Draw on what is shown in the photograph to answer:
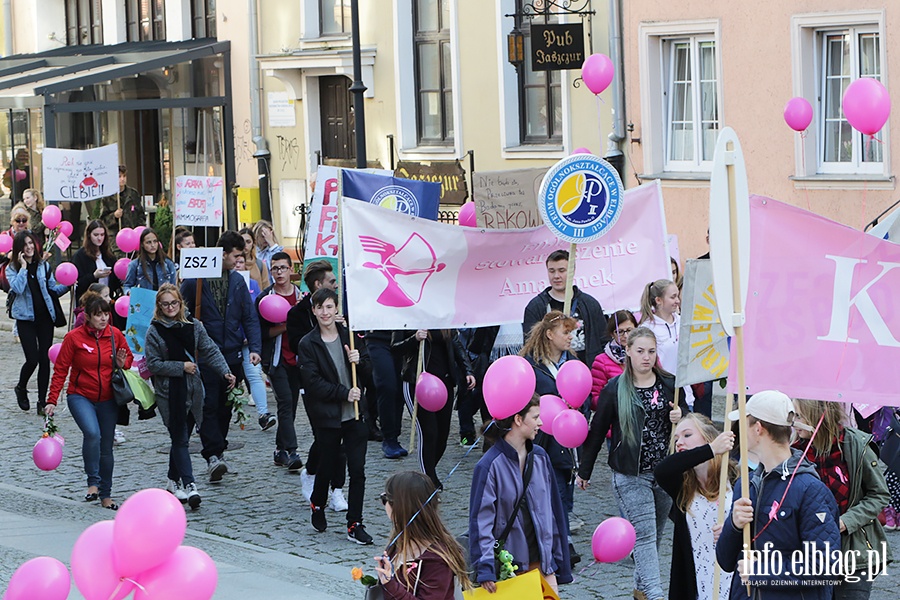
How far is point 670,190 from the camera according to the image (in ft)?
62.6

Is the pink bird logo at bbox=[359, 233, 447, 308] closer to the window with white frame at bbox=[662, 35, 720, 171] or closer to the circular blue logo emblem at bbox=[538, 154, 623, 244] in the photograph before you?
the circular blue logo emblem at bbox=[538, 154, 623, 244]

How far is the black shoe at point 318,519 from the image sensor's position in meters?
10.5

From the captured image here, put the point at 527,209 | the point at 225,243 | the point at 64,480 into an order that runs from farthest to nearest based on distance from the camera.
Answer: the point at 527,209
the point at 225,243
the point at 64,480

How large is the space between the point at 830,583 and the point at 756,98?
12.6 m

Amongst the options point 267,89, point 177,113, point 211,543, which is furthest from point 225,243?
point 177,113

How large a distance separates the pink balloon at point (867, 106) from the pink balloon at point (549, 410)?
4239 mm

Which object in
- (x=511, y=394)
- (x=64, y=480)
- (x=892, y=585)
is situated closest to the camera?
(x=511, y=394)

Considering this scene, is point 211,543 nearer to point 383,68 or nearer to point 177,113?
point 383,68

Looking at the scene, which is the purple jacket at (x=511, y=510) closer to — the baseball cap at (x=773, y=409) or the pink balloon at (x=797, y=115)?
the baseball cap at (x=773, y=409)

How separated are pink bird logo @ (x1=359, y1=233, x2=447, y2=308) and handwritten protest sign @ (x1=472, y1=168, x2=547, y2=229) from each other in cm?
450

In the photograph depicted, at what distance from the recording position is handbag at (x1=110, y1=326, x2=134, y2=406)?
11352 millimetres

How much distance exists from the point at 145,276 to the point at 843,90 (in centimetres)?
794

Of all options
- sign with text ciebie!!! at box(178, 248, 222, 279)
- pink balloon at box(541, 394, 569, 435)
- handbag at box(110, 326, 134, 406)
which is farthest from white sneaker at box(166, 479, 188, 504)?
pink balloon at box(541, 394, 569, 435)

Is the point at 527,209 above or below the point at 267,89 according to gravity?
below
